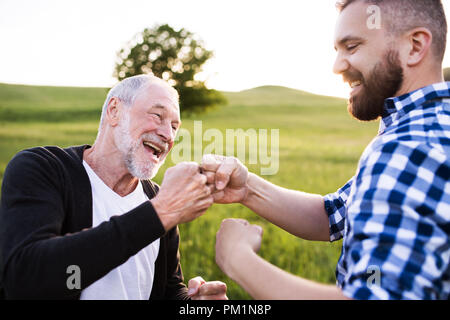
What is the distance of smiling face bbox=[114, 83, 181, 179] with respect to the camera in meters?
2.71

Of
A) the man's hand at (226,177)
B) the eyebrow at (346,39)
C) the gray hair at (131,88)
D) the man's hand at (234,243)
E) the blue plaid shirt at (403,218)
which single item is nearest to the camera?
the blue plaid shirt at (403,218)

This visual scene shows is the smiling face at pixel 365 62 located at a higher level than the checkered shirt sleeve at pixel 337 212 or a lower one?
higher

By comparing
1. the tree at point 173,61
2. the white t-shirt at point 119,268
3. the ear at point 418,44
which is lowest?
the white t-shirt at point 119,268

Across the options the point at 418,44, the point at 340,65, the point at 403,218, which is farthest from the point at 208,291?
the point at 418,44

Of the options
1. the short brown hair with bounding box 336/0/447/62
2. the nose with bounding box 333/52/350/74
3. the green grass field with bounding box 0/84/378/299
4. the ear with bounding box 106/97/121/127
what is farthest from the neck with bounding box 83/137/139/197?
the green grass field with bounding box 0/84/378/299

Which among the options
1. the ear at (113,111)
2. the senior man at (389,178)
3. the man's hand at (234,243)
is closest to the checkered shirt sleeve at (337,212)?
the senior man at (389,178)

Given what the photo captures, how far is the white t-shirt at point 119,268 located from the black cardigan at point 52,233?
0.14m

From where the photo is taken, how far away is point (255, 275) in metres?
1.73

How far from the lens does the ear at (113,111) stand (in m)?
2.79

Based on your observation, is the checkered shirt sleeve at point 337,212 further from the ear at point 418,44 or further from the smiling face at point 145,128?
the smiling face at point 145,128
